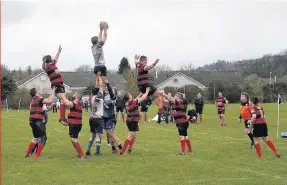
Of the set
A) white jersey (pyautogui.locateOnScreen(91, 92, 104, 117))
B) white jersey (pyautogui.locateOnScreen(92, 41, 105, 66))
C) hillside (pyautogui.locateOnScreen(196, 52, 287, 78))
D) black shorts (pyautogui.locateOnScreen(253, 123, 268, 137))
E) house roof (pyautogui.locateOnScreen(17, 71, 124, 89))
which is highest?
hillside (pyautogui.locateOnScreen(196, 52, 287, 78))

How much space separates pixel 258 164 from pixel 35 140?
7.60 metres

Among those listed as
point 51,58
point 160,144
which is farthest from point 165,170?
point 160,144

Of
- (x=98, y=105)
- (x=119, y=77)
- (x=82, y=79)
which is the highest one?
(x=119, y=77)

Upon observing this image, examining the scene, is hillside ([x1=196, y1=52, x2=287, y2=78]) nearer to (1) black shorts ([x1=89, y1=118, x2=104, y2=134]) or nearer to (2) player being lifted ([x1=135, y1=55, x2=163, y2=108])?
(2) player being lifted ([x1=135, y1=55, x2=163, y2=108])

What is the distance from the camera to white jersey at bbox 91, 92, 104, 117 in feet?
56.5

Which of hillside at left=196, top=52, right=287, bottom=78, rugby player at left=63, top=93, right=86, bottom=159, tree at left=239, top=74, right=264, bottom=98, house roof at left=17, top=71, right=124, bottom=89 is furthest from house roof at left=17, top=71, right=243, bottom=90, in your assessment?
rugby player at left=63, top=93, right=86, bottom=159

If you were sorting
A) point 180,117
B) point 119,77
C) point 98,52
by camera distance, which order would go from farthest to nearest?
point 119,77 → point 180,117 → point 98,52

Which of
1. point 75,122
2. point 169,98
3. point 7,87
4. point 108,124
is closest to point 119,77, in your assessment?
point 7,87

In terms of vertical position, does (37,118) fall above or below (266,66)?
below

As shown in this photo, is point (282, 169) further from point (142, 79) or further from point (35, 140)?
point (35, 140)

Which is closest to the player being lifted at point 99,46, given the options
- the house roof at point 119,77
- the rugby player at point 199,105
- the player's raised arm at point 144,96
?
the player's raised arm at point 144,96

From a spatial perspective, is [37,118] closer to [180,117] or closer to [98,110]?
[98,110]

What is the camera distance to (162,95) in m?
17.7

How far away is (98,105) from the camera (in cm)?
1723
